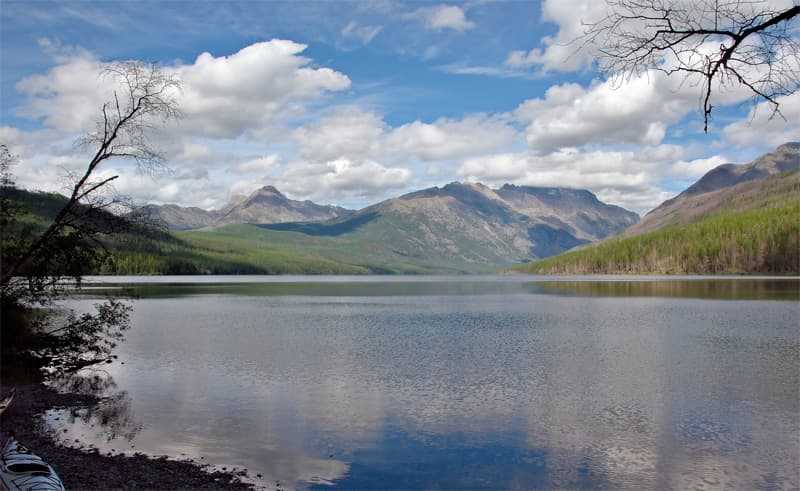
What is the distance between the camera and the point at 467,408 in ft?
86.8

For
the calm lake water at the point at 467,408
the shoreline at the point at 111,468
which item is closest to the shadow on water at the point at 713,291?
the calm lake water at the point at 467,408

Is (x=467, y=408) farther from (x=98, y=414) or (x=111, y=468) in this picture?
(x=98, y=414)

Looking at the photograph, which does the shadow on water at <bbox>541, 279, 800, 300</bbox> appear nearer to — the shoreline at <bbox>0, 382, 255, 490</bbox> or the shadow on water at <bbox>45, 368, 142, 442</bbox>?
the shadow on water at <bbox>45, 368, 142, 442</bbox>

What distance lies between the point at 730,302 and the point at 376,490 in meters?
86.4

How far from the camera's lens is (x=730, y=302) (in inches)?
3415

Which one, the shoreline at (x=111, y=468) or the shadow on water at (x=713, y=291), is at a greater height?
the shadow on water at (x=713, y=291)

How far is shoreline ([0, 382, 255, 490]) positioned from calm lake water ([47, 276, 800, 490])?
1118 millimetres

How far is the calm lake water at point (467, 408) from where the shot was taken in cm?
1873

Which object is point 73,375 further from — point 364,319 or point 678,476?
point 364,319

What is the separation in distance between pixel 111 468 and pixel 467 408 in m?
15.1

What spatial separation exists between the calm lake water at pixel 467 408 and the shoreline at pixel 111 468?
1118mm

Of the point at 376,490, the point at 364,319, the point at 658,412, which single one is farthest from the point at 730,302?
the point at 376,490

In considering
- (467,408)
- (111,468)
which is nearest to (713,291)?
(467,408)

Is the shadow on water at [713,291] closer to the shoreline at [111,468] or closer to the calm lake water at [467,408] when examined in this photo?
the calm lake water at [467,408]
